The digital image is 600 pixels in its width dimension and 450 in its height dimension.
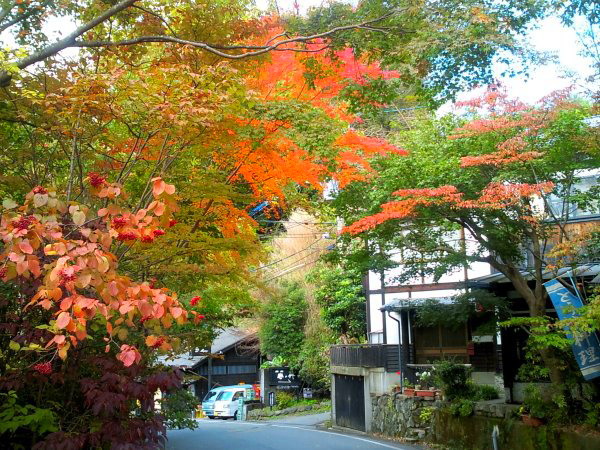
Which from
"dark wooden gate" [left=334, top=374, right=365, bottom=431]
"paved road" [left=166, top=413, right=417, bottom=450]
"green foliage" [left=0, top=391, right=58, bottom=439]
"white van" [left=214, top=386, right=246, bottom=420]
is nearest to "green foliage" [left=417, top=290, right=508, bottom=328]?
"paved road" [left=166, top=413, right=417, bottom=450]

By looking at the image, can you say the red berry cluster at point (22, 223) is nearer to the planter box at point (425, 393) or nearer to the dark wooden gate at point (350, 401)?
the planter box at point (425, 393)

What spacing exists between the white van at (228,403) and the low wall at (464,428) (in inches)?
536

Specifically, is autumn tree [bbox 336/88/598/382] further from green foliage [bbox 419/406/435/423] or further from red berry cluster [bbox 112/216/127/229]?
red berry cluster [bbox 112/216/127/229]

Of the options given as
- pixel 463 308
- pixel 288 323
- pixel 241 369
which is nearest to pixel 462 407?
pixel 463 308

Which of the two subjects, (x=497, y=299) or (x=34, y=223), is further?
(x=497, y=299)

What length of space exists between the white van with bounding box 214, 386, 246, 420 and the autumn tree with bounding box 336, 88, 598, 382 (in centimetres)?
2080

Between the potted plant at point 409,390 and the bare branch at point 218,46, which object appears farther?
the potted plant at point 409,390

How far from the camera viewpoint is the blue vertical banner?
11945 mm

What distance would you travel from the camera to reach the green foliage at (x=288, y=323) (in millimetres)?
32344

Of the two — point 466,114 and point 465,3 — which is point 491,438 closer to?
point 466,114

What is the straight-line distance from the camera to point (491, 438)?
15516 millimetres

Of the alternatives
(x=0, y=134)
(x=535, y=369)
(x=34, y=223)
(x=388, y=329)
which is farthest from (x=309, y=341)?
(x=34, y=223)

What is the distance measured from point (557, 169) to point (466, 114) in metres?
3.49

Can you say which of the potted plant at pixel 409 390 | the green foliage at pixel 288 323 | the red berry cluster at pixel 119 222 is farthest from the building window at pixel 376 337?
the red berry cluster at pixel 119 222
